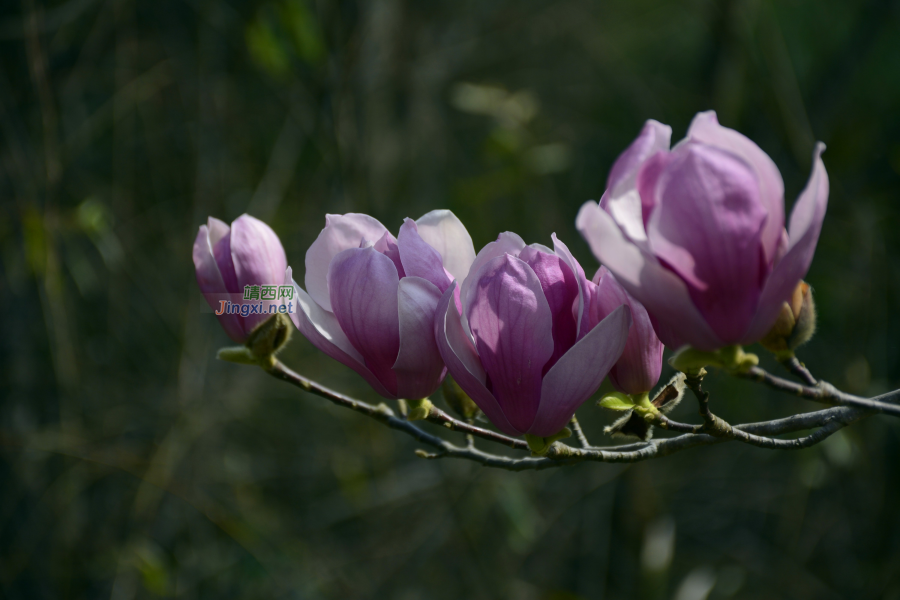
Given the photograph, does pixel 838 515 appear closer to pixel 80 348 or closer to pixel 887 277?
pixel 887 277

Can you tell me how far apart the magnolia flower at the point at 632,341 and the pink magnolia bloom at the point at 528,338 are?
1 cm

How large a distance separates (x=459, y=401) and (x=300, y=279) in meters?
1.40

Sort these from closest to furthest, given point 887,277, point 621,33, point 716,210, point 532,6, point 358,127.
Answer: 1. point 716,210
2. point 887,277
3. point 358,127
4. point 532,6
5. point 621,33

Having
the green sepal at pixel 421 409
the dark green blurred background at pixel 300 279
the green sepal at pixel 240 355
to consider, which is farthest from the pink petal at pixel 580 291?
the dark green blurred background at pixel 300 279

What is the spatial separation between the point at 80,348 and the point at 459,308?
1523 millimetres

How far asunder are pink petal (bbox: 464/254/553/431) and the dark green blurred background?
3.20 ft

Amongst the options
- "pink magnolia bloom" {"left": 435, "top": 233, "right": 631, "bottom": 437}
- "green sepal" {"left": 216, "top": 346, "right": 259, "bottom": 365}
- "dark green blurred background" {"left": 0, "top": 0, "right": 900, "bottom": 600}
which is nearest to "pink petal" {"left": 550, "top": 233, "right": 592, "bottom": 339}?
"pink magnolia bloom" {"left": 435, "top": 233, "right": 631, "bottom": 437}

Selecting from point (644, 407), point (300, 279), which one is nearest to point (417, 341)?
point (644, 407)

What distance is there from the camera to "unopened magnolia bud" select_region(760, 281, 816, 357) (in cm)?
30

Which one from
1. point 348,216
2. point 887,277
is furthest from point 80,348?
point 887,277

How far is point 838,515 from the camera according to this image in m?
1.46

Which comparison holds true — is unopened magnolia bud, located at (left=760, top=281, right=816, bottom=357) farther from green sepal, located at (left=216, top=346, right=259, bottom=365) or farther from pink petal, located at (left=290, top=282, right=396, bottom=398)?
green sepal, located at (left=216, top=346, right=259, bottom=365)

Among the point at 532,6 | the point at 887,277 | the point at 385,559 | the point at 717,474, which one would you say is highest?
the point at 532,6

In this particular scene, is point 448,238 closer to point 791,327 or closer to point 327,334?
point 327,334
